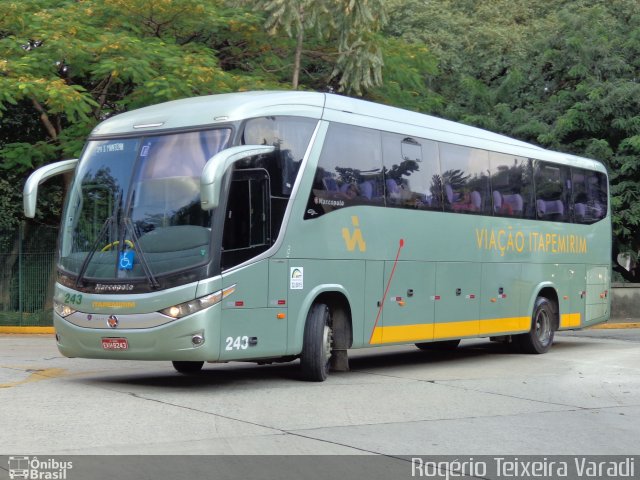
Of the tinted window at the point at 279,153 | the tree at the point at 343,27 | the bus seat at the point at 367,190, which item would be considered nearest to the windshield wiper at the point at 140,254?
the tinted window at the point at 279,153

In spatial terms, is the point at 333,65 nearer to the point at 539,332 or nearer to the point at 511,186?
the point at 511,186

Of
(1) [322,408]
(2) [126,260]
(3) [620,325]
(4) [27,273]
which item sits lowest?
(3) [620,325]

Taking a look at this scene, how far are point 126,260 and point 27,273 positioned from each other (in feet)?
47.0

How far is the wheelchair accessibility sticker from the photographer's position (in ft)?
38.3

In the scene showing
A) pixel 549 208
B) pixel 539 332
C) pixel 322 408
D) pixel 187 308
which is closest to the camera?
pixel 322 408

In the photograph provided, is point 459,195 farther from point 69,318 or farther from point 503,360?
point 69,318

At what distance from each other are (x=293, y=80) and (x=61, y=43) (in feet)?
17.5

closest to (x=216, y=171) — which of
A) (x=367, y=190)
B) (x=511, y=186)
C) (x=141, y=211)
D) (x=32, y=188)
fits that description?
(x=141, y=211)

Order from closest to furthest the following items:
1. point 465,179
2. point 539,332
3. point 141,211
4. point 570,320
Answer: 1. point 141,211
2. point 465,179
3. point 539,332
4. point 570,320

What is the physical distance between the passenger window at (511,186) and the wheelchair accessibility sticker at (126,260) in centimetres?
745

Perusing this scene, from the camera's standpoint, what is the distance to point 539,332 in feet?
61.3
